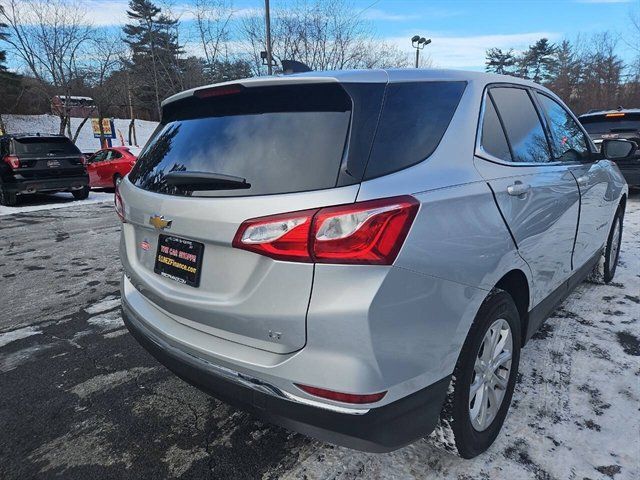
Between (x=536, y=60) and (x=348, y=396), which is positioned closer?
(x=348, y=396)

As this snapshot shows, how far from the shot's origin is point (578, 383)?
2779 mm

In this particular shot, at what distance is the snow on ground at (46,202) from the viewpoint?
10.8m

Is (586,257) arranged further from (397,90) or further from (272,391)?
(272,391)

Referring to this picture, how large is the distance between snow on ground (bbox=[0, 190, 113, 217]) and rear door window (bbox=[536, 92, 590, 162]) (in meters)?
10.9

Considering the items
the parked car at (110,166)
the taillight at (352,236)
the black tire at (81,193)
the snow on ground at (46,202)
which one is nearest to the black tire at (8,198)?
the snow on ground at (46,202)

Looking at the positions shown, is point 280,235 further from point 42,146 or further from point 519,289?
point 42,146

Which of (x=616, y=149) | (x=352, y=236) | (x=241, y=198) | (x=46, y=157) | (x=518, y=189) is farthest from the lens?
(x=46, y=157)

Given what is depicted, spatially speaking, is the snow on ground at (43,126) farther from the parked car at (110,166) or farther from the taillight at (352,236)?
the taillight at (352,236)

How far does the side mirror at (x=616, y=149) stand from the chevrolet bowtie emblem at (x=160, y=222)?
371cm

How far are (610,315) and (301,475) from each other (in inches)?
120

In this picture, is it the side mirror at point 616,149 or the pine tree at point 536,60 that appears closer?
the side mirror at point 616,149

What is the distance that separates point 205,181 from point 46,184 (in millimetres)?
11212

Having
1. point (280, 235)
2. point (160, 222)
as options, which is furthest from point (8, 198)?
point (280, 235)

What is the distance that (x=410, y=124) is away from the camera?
1.81 metres
